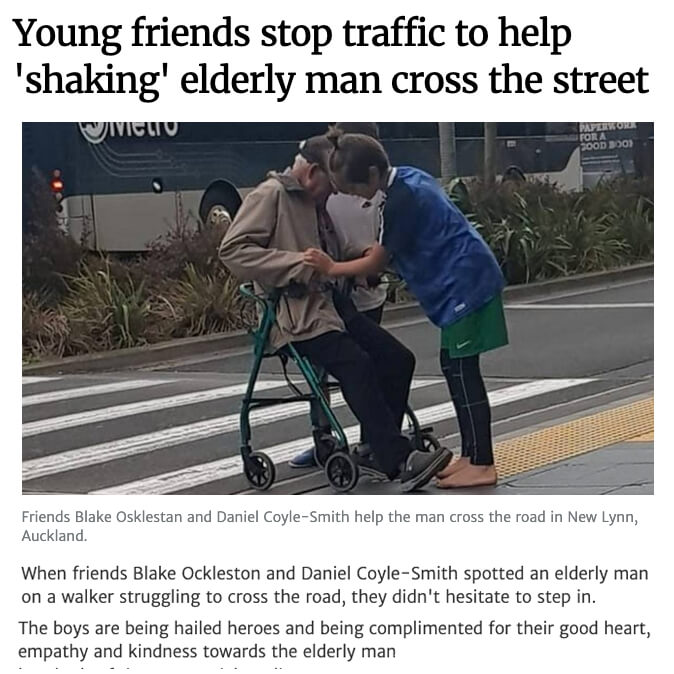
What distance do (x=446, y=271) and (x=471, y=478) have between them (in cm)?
75

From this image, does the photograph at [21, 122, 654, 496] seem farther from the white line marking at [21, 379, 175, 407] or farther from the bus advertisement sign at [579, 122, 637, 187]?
the white line marking at [21, 379, 175, 407]

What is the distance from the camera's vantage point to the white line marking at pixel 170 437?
6.47m

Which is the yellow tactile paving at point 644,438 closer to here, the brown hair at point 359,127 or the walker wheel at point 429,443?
the walker wheel at point 429,443

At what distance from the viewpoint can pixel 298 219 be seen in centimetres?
514

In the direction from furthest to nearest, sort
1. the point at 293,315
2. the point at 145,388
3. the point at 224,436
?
the point at 145,388, the point at 224,436, the point at 293,315

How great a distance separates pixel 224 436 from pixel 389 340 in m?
2.07

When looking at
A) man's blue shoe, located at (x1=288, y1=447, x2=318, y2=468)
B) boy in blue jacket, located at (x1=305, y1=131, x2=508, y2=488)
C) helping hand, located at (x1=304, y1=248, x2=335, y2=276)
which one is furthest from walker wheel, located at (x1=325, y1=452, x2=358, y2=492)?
helping hand, located at (x1=304, y1=248, x2=335, y2=276)

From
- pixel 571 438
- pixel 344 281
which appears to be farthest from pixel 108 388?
pixel 344 281

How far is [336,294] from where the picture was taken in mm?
5520

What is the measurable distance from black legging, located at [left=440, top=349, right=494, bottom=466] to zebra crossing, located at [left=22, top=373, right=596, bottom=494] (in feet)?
1.11

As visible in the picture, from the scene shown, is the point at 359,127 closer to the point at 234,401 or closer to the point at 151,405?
the point at 234,401

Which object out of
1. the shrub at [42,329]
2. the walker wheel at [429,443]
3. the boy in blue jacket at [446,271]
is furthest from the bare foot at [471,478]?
the shrub at [42,329]
